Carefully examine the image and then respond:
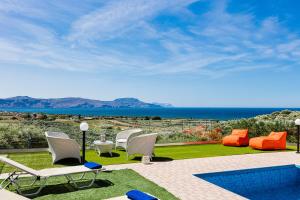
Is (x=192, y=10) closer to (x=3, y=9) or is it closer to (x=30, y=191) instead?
(x=3, y=9)

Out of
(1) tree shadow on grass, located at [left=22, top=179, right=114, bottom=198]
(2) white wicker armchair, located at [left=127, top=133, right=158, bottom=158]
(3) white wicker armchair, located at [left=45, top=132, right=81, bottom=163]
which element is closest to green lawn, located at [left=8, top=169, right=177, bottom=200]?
(1) tree shadow on grass, located at [left=22, top=179, right=114, bottom=198]

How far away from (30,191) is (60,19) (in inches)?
373

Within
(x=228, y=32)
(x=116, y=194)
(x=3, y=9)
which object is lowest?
(x=116, y=194)

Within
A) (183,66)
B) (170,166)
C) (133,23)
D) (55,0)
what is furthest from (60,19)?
(183,66)

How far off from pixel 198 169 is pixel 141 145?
7.02 feet

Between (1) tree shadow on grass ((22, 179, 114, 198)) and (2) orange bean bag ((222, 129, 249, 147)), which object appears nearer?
(1) tree shadow on grass ((22, 179, 114, 198))

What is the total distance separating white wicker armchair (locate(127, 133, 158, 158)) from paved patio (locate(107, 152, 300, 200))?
77cm

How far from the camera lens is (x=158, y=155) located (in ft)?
36.2

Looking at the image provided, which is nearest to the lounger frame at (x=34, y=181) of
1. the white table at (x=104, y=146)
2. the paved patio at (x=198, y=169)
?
the paved patio at (x=198, y=169)

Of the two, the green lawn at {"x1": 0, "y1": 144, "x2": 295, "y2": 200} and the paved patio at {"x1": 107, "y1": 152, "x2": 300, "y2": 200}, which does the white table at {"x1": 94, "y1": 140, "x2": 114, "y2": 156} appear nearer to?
the green lawn at {"x1": 0, "y1": 144, "x2": 295, "y2": 200}

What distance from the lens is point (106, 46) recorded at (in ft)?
62.2

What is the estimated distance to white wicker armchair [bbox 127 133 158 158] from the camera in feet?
32.5

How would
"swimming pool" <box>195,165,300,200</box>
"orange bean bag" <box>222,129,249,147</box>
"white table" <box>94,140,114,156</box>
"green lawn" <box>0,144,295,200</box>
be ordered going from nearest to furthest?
"green lawn" <box>0,144,295,200</box> → "swimming pool" <box>195,165,300,200</box> → "white table" <box>94,140,114,156</box> → "orange bean bag" <box>222,129,249,147</box>

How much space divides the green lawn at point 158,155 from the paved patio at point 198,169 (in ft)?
2.43
